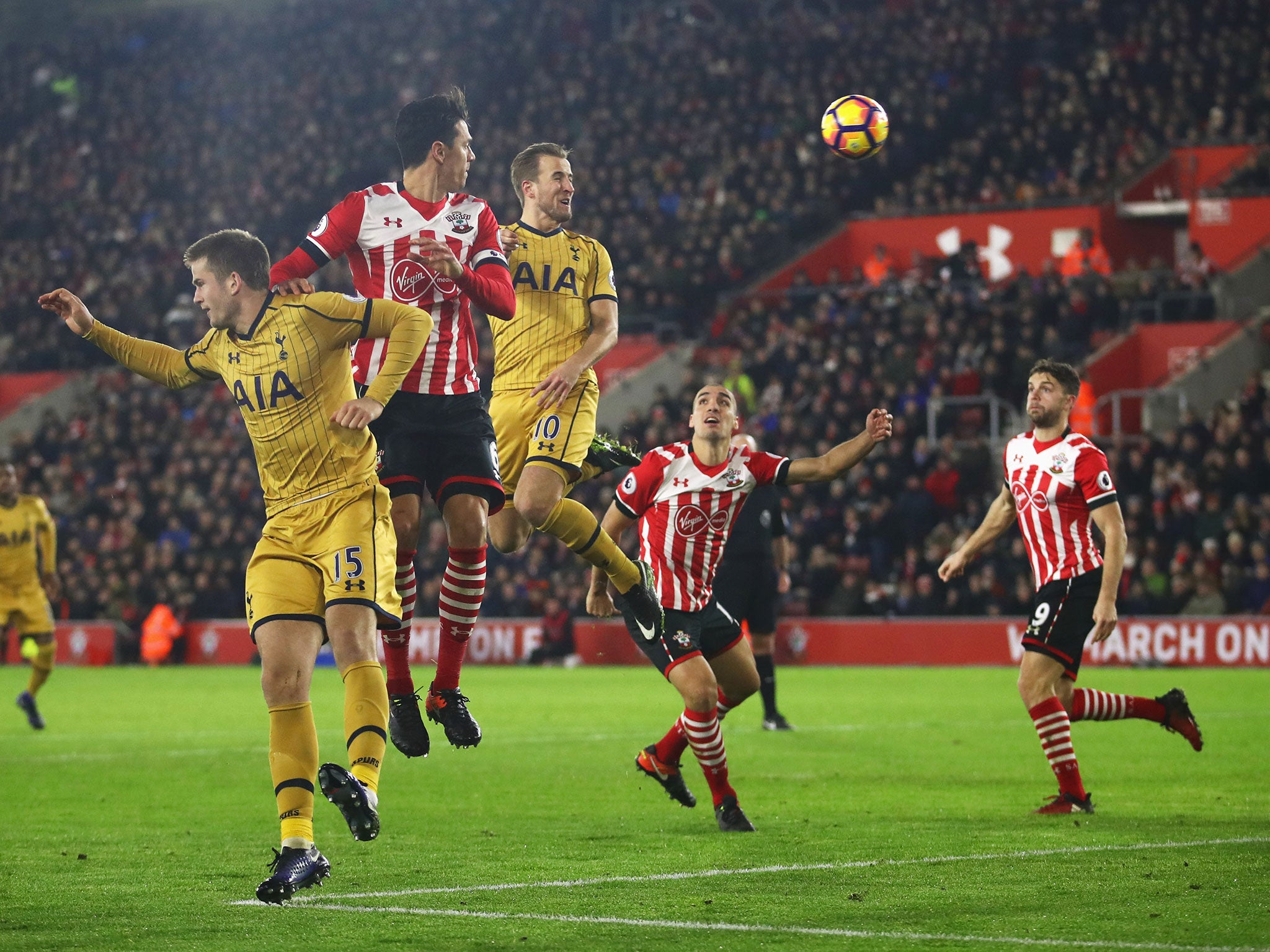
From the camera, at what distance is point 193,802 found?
36.0 ft

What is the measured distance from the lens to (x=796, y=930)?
20.9 ft

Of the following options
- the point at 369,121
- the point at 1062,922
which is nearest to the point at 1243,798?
the point at 1062,922

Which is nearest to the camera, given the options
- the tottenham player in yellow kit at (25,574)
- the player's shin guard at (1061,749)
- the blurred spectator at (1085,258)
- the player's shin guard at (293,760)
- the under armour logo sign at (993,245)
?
the player's shin guard at (293,760)

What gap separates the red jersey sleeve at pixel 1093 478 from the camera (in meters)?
10.1

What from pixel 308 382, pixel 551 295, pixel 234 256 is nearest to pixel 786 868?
pixel 308 382

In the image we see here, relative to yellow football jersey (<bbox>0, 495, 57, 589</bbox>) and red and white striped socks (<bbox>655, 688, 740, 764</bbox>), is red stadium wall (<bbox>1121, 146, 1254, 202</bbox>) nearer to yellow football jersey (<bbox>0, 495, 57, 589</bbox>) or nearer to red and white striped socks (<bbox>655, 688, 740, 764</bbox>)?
yellow football jersey (<bbox>0, 495, 57, 589</bbox>)

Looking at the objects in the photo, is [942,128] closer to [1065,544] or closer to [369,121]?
[369,121]

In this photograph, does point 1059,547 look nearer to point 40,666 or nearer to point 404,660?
point 404,660

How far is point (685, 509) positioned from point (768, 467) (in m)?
0.57

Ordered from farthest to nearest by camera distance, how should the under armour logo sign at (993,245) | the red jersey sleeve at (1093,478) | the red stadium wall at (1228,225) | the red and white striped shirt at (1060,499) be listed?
the under armour logo sign at (993,245) < the red stadium wall at (1228,225) < the red and white striped shirt at (1060,499) < the red jersey sleeve at (1093,478)

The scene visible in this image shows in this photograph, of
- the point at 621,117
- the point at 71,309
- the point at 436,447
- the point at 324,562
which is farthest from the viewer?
the point at 621,117

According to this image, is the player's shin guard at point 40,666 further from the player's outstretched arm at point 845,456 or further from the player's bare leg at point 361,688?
the player's bare leg at point 361,688

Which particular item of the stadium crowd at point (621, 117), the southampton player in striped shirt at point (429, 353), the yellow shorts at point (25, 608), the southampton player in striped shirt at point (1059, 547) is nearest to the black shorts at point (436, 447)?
the southampton player in striped shirt at point (429, 353)

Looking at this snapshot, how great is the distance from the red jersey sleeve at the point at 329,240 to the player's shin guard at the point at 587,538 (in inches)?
67.3
